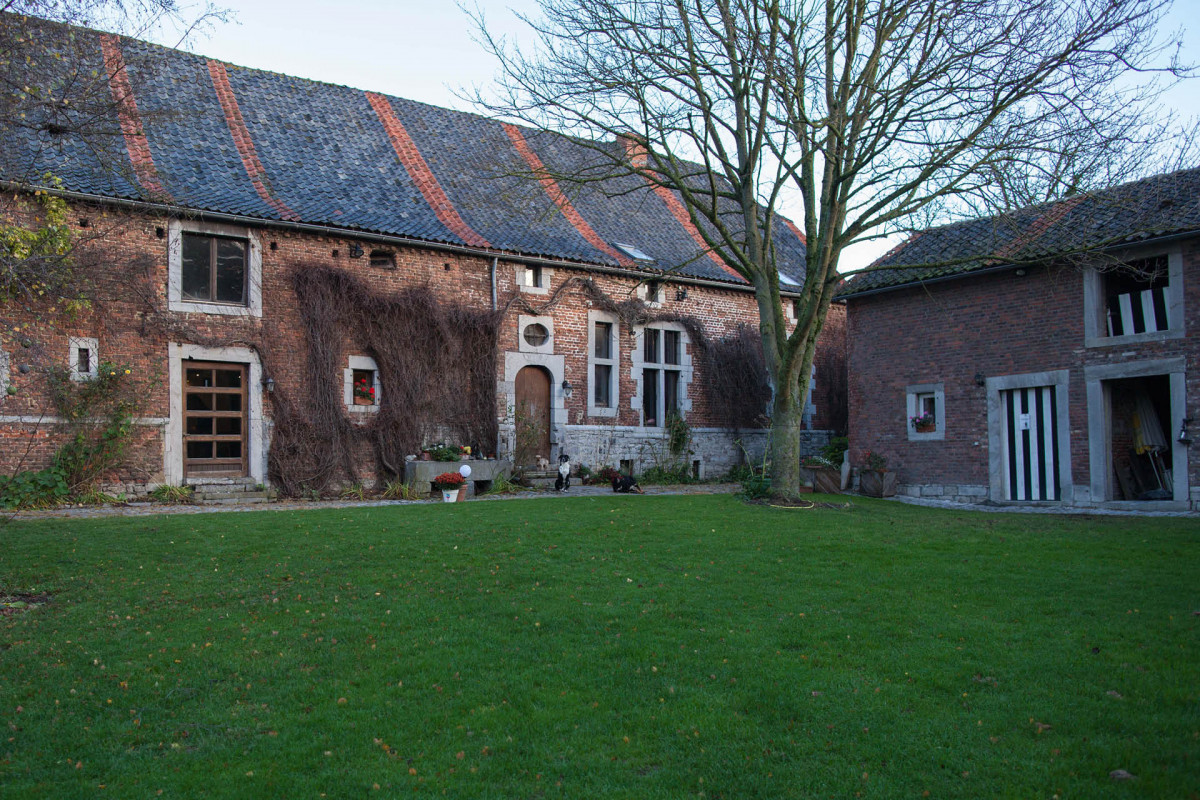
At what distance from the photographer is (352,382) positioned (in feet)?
51.0

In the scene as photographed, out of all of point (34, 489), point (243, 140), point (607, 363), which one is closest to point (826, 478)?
point (607, 363)

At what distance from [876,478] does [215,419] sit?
12.0 meters

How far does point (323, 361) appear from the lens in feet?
49.3

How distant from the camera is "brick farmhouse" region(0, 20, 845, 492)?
13461 mm

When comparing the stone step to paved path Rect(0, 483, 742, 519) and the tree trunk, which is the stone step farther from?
the tree trunk

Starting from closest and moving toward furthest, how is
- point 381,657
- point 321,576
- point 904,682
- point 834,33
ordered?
point 904,682
point 381,657
point 321,576
point 834,33

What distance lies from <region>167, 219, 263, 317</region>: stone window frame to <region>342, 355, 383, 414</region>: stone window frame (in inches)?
68.6

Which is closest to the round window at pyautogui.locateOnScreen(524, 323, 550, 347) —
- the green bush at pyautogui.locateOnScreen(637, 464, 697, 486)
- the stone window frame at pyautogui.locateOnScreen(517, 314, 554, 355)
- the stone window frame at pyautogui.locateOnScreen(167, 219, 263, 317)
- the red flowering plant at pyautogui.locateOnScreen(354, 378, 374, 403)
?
the stone window frame at pyautogui.locateOnScreen(517, 314, 554, 355)

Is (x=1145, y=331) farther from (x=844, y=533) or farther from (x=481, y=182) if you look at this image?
(x=481, y=182)

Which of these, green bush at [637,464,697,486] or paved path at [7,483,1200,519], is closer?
paved path at [7,483,1200,519]

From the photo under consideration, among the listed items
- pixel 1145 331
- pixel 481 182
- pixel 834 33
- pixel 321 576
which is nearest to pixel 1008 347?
pixel 1145 331

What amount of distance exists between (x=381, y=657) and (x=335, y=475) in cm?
1046

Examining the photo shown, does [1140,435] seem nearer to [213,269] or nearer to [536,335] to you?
[536,335]

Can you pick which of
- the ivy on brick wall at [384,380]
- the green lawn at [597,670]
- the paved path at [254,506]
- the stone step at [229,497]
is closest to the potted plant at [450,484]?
the paved path at [254,506]
